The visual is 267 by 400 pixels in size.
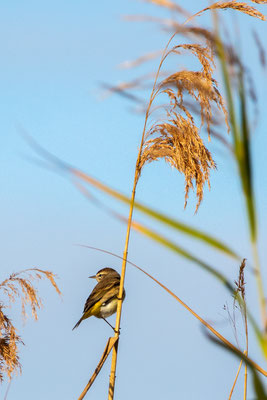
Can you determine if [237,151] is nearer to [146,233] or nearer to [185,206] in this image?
[146,233]

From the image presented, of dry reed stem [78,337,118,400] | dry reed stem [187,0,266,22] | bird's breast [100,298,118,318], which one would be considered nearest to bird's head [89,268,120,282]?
bird's breast [100,298,118,318]

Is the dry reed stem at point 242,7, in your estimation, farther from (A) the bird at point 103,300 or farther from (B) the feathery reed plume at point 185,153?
(A) the bird at point 103,300

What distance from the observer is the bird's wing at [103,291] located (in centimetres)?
756

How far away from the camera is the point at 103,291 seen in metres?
7.80

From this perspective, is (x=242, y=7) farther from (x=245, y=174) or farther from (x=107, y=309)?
(x=107, y=309)

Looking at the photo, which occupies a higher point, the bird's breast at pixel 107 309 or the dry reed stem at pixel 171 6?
the bird's breast at pixel 107 309

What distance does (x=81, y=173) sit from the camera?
1.35 meters

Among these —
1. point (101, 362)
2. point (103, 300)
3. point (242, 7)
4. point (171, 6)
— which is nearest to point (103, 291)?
point (103, 300)

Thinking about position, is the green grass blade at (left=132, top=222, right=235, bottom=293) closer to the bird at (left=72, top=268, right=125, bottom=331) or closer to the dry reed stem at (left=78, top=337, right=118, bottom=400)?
the dry reed stem at (left=78, top=337, right=118, bottom=400)

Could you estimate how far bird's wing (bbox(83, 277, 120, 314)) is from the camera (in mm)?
7560

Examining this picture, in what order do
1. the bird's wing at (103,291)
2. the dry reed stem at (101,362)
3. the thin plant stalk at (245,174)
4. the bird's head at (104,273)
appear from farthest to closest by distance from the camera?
the bird's head at (104,273)
the bird's wing at (103,291)
the dry reed stem at (101,362)
the thin plant stalk at (245,174)

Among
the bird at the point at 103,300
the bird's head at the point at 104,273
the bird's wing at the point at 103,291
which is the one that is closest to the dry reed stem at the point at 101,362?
the bird at the point at 103,300

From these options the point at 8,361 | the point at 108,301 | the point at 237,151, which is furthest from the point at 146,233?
the point at 108,301

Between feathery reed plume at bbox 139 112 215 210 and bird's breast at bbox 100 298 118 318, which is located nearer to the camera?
feathery reed plume at bbox 139 112 215 210
